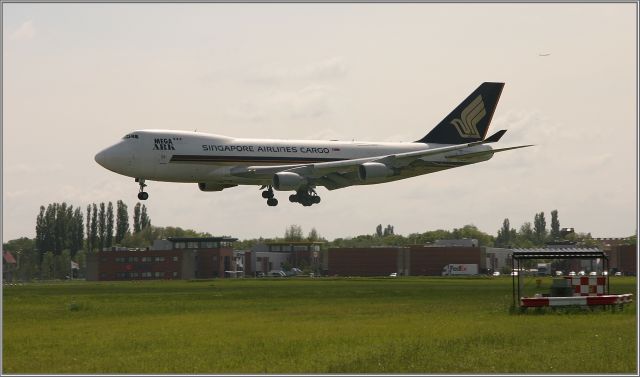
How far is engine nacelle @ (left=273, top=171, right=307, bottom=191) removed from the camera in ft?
226

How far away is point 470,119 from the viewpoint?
85.6 metres

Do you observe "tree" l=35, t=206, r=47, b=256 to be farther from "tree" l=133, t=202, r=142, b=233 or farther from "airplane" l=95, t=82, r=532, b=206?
"airplane" l=95, t=82, r=532, b=206

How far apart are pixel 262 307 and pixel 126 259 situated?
339 feet

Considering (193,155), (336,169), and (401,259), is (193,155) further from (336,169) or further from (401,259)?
(401,259)

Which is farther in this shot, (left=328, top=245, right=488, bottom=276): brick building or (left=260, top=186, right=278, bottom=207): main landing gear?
(left=328, top=245, right=488, bottom=276): brick building

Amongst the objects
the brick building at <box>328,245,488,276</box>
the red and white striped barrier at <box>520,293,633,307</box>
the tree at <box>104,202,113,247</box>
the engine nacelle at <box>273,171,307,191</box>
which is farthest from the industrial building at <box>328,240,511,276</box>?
the red and white striped barrier at <box>520,293,633,307</box>

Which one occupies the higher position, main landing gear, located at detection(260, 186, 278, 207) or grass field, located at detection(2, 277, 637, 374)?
main landing gear, located at detection(260, 186, 278, 207)

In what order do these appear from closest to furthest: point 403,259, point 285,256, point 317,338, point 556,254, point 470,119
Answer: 1. point 317,338
2. point 556,254
3. point 470,119
4. point 403,259
5. point 285,256

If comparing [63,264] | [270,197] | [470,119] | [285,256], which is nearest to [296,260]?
[285,256]

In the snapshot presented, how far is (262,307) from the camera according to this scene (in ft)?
117

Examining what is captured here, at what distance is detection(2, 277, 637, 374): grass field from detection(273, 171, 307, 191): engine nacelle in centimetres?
3068

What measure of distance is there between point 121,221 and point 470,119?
251 feet

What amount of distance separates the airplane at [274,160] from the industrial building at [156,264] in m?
60.4

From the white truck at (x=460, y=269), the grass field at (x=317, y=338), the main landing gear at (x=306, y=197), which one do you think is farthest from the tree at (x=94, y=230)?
the grass field at (x=317, y=338)
